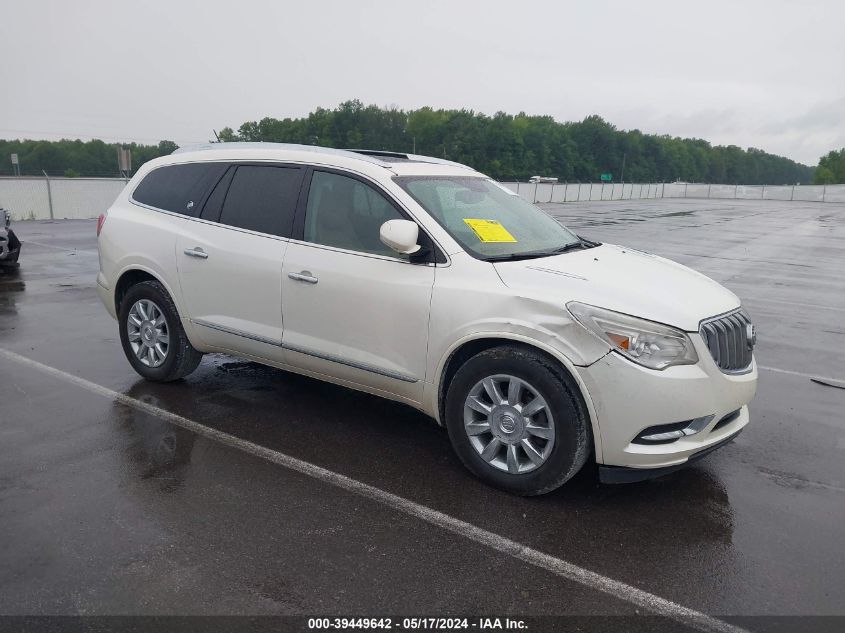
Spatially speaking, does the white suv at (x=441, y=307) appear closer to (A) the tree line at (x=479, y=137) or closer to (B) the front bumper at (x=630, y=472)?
(B) the front bumper at (x=630, y=472)

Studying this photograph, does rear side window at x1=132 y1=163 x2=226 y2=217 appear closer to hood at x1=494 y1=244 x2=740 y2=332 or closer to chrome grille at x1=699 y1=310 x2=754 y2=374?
hood at x1=494 y1=244 x2=740 y2=332

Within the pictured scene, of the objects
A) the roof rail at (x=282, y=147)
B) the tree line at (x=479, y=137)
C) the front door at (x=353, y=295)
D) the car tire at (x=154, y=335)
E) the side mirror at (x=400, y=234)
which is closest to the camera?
the side mirror at (x=400, y=234)

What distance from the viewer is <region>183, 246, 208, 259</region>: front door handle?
5152mm

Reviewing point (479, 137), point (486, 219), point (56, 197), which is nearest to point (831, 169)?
point (479, 137)

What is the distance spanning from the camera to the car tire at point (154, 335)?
5520 mm

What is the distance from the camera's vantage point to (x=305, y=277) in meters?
4.60

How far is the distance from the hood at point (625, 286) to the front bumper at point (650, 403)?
0.24m

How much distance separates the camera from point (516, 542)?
11.5 feet

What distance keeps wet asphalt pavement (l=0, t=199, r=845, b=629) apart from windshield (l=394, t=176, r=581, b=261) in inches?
54.1

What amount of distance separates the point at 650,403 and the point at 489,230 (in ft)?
5.04

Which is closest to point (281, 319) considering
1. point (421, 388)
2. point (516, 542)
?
point (421, 388)

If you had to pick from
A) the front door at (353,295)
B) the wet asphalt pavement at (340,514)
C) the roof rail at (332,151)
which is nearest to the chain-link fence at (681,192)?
the roof rail at (332,151)

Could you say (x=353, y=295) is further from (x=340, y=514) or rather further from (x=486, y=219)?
(x=340, y=514)

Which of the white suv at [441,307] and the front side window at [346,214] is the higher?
the front side window at [346,214]
